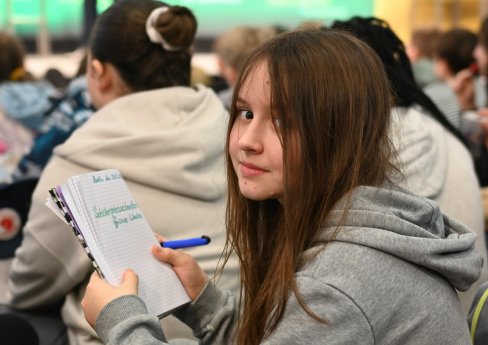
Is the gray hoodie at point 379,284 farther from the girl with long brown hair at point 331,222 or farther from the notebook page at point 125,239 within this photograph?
the notebook page at point 125,239

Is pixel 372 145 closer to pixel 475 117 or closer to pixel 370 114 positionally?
pixel 370 114

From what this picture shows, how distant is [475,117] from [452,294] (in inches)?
92.4

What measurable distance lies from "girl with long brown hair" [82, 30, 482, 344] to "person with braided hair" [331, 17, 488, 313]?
79cm

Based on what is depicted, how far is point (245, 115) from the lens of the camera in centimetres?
129

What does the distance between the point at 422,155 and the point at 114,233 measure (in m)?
1.04

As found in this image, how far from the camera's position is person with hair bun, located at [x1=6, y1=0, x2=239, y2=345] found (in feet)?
5.90

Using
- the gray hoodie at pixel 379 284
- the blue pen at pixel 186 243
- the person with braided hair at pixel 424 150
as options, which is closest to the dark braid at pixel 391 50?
the person with braided hair at pixel 424 150

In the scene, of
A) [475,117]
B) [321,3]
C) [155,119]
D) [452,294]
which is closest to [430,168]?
[155,119]

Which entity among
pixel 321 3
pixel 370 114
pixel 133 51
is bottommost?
pixel 321 3

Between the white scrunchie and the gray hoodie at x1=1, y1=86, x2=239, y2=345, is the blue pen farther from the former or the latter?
the white scrunchie

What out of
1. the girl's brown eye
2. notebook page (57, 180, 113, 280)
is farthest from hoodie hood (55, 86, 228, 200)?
the girl's brown eye

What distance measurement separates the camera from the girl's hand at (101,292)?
1.29 meters

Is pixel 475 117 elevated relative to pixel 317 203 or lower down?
lower down

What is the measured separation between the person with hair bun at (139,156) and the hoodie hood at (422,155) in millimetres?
492
